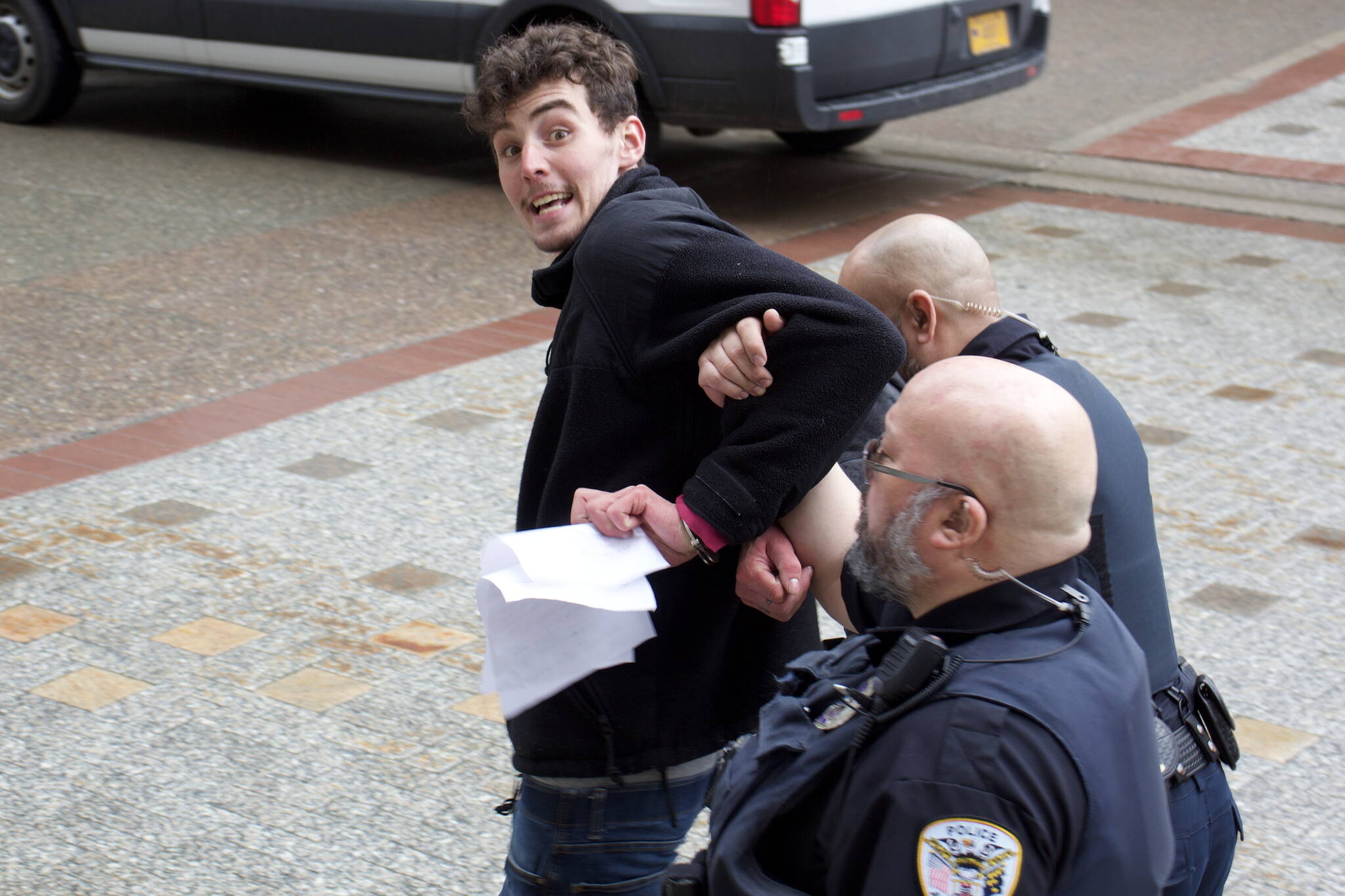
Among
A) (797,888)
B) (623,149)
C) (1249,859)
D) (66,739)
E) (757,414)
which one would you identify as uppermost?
(623,149)

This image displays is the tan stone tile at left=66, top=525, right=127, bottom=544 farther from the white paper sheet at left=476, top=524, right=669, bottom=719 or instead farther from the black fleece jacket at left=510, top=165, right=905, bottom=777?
the white paper sheet at left=476, top=524, right=669, bottom=719

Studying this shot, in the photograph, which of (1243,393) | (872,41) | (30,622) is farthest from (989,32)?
(30,622)

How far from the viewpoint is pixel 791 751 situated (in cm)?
171

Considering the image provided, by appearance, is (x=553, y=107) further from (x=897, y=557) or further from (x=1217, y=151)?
(x=1217, y=151)

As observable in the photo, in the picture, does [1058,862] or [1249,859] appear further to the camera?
[1249,859]

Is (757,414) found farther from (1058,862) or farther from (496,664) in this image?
(1058,862)

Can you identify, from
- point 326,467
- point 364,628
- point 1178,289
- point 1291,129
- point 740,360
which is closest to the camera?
point 740,360

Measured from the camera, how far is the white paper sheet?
1902 mm

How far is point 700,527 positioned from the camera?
6.41 ft

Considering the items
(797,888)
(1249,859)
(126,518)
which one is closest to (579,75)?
(797,888)

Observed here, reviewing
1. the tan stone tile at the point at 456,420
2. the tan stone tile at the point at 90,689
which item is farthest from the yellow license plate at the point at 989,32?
the tan stone tile at the point at 90,689

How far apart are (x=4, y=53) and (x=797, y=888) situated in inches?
394

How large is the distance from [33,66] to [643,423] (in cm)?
925

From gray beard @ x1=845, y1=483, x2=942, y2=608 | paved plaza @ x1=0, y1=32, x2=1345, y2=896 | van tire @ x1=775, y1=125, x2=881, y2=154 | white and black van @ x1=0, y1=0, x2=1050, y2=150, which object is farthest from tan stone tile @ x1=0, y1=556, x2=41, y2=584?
van tire @ x1=775, y1=125, x2=881, y2=154
